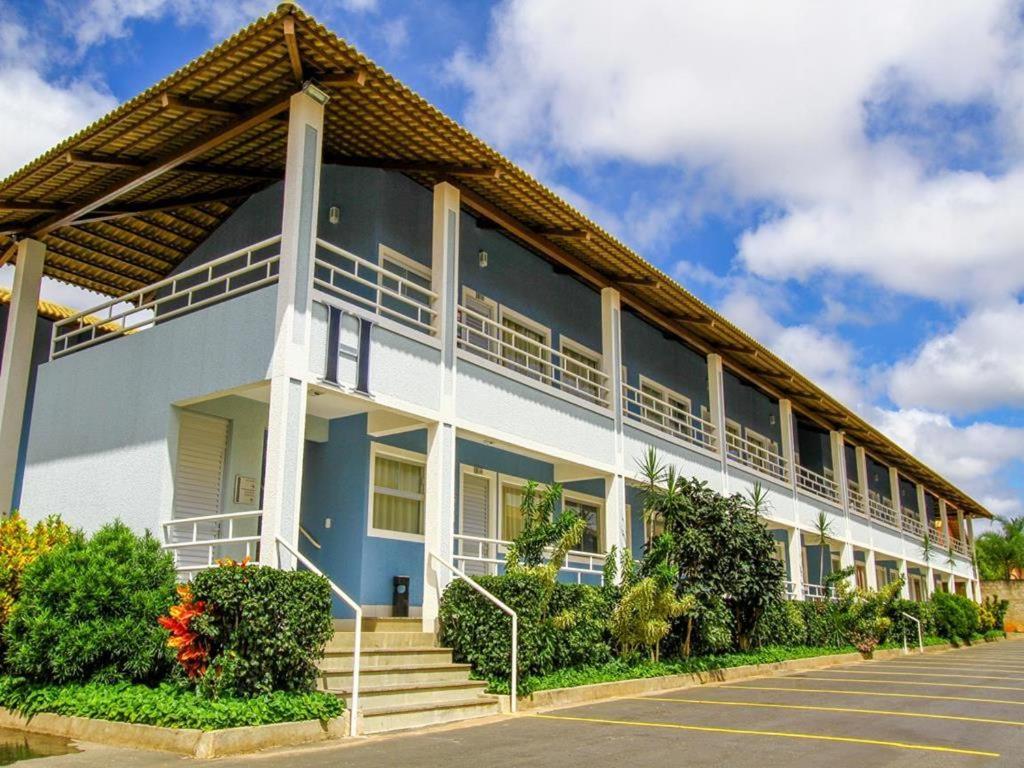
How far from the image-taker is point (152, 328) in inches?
506

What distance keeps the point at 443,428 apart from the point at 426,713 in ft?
13.9

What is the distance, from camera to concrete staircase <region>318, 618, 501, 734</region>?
9.80m

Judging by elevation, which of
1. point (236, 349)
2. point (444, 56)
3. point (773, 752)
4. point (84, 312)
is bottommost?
point (773, 752)

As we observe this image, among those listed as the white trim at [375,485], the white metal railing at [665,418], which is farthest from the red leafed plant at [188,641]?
the white metal railing at [665,418]

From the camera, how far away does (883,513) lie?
3728cm

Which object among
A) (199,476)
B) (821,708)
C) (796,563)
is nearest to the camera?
(821,708)

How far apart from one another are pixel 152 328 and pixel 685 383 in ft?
46.5

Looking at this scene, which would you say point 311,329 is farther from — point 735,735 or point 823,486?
point 823,486

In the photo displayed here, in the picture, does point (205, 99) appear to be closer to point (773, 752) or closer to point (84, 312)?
point (84, 312)

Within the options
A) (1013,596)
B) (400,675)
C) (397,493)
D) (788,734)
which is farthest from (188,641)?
(1013,596)

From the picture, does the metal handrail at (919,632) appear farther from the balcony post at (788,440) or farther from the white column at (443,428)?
the white column at (443,428)

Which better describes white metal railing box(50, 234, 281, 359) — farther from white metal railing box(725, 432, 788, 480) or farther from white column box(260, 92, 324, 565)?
white metal railing box(725, 432, 788, 480)

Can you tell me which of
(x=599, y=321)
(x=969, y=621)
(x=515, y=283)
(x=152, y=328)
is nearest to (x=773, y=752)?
(x=152, y=328)

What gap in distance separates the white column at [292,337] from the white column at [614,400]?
742 centimetres
